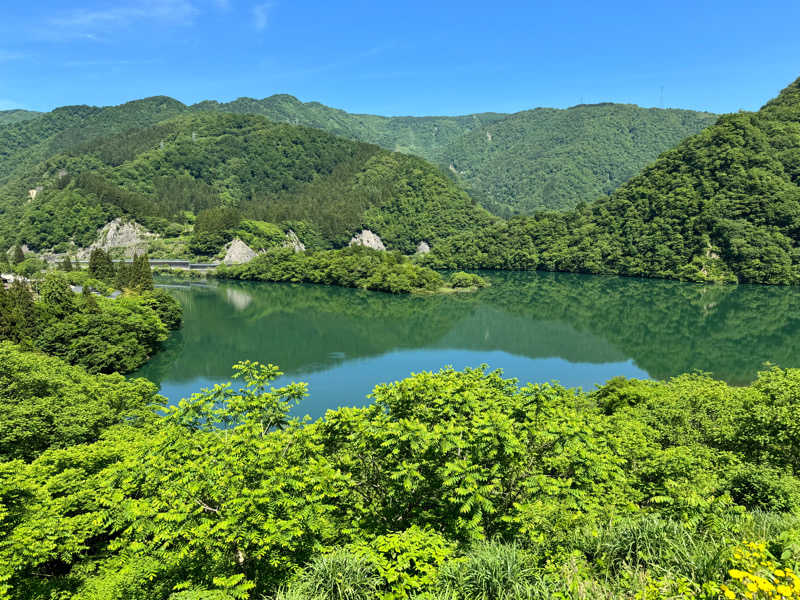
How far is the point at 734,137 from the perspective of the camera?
5017 inches

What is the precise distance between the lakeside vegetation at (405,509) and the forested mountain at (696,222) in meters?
121

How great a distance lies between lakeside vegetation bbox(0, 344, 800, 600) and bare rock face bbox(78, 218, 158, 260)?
14632 cm

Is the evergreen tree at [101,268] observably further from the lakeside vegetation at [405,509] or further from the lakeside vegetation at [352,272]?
the lakeside vegetation at [405,509]

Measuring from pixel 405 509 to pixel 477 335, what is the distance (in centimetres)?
5355

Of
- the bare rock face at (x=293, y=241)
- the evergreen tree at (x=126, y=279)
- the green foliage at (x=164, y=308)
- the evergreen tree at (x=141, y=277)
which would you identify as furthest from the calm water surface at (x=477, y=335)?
the bare rock face at (x=293, y=241)

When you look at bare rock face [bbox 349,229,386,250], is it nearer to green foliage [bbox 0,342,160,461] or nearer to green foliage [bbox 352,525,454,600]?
green foliage [bbox 0,342,160,461]

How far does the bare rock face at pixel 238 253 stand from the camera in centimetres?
13475

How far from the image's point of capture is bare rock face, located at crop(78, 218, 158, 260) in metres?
138

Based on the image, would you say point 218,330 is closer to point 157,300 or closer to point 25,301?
point 157,300

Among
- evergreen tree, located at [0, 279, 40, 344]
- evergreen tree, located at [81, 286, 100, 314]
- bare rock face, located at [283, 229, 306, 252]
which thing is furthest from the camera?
bare rock face, located at [283, 229, 306, 252]

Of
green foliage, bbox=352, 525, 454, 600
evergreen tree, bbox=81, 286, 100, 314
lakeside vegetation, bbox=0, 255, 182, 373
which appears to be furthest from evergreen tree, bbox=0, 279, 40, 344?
green foliage, bbox=352, 525, 454, 600

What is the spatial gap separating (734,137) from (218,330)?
147163mm

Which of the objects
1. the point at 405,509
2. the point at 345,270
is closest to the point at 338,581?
the point at 405,509

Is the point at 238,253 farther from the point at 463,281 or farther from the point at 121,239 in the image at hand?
the point at 463,281
